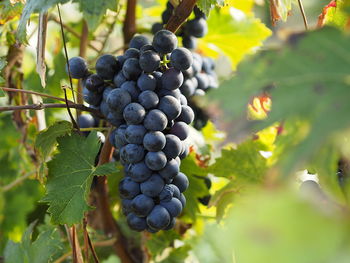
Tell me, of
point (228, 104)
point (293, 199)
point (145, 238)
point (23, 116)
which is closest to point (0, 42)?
point (23, 116)

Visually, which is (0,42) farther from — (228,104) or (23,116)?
(228,104)

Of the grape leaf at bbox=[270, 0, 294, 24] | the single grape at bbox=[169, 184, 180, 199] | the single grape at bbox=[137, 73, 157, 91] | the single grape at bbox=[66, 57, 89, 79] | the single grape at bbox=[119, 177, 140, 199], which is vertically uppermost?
the grape leaf at bbox=[270, 0, 294, 24]

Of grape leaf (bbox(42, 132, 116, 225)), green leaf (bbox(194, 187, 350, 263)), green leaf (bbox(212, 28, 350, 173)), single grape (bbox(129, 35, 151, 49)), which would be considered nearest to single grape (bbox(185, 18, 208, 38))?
single grape (bbox(129, 35, 151, 49))

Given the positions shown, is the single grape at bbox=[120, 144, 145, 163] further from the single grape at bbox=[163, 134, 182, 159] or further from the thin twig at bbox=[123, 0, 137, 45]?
the thin twig at bbox=[123, 0, 137, 45]

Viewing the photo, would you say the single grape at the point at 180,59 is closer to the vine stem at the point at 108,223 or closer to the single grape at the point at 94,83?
the single grape at the point at 94,83

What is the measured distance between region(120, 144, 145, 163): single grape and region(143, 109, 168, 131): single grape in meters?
0.04

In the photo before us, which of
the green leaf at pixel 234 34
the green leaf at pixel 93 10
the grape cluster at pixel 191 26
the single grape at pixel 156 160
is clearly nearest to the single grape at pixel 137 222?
the single grape at pixel 156 160

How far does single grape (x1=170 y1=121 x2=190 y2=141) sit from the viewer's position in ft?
2.77

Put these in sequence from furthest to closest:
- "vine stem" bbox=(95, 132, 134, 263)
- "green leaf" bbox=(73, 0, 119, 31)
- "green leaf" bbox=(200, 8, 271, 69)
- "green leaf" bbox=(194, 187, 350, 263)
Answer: "green leaf" bbox=(200, 8, 271, 69) < "vine stem" bbox=(95, 132, 134, 263) < "green leaf" bbox=(73, 0, 119, 31) < "green leaf" bbox=(194, 187, 350, 263)

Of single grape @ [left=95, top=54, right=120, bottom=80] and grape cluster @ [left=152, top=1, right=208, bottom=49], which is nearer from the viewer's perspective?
single grape @ [left=95, top=54, right=120, bottom=80]

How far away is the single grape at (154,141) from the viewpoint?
0.80m

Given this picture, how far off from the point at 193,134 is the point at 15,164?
2.19ft

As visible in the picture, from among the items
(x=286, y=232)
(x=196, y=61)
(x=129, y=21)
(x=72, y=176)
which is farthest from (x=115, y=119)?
(x=286, y=232)

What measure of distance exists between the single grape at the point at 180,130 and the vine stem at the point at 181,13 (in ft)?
0.55
